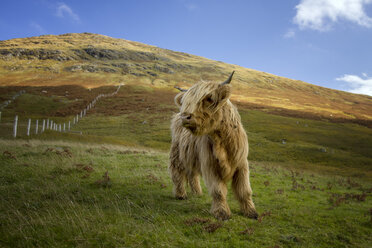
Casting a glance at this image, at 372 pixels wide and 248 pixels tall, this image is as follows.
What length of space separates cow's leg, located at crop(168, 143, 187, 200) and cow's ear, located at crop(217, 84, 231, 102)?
2.96 m

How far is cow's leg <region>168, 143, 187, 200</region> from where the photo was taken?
6.33 m

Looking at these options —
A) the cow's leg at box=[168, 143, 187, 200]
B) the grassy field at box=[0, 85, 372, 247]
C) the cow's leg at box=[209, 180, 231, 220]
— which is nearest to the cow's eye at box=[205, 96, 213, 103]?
the cow's leg at box=[209, 180, 231, 220]

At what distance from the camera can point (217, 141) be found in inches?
178

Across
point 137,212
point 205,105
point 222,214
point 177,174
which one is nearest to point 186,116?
point 205,105

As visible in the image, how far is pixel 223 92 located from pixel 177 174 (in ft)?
10.7

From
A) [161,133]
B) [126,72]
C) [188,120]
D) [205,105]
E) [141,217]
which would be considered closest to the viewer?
[188,120]

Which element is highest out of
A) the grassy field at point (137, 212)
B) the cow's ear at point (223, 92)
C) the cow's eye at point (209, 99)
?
the cow's ear at point (223, 92)

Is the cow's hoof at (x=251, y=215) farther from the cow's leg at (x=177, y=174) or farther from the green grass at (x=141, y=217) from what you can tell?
the cow's leg at (x=177, y=174)

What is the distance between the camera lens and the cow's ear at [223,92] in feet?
13.4

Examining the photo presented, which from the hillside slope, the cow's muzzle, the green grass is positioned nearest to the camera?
the green grass

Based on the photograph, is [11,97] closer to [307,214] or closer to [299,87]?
[307,214]

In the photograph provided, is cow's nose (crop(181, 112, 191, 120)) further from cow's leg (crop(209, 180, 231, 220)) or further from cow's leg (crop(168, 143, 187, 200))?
cow's leg (crop(168, 143, 187, 200))

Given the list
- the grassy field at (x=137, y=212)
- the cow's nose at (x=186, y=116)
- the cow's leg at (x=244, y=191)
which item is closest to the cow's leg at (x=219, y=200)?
the grassy field at (x=137, y=212)

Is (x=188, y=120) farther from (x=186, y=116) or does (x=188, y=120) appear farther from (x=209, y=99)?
(x=209, y=99)
